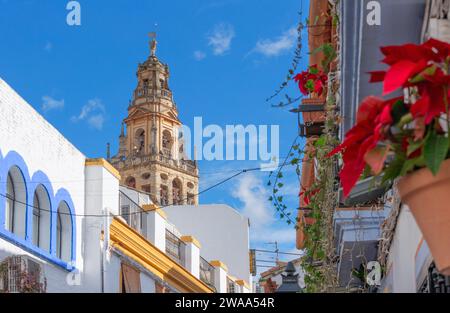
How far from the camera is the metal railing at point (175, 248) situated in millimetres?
26375

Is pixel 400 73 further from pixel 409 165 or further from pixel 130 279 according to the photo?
pixel 130 279

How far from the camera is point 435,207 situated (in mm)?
3506

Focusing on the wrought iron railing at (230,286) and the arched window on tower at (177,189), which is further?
the arched window on tower at (177,189)

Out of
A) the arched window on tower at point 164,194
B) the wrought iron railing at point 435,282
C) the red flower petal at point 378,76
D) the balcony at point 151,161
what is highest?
the balcony at point 151,161

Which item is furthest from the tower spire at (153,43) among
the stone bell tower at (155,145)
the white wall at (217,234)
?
the white wall at (217,234)

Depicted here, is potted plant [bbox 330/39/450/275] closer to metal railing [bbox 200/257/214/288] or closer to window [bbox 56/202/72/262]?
window [bbox 56/202/72/262]

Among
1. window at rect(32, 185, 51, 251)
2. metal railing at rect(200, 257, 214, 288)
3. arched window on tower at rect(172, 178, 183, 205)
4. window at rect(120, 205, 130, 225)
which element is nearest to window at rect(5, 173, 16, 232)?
window at rect(32, 185, 51, 251)

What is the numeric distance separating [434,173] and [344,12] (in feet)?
14.0

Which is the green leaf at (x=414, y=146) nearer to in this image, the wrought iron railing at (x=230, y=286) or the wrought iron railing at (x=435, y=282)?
the wrought iron railing at (x=435, y=282)

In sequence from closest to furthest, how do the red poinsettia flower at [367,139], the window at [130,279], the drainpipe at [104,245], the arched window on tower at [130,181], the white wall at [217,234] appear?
the red poinsettia flower at [367,139] < the drainpipe at [104,245] < the window at [130,279] < the white wall at [217,234] < the arched window on tower at [130,181]

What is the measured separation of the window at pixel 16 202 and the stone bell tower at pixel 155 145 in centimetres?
6279

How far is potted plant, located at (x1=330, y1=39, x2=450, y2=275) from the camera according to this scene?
132 inches

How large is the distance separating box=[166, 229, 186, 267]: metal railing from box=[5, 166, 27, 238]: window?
1046 centimetres
